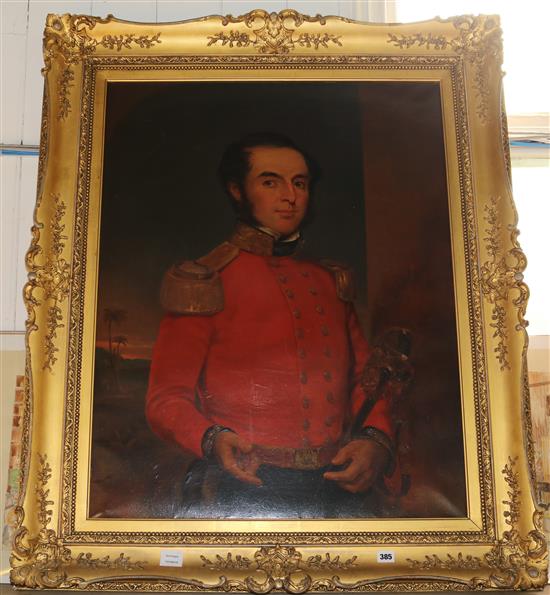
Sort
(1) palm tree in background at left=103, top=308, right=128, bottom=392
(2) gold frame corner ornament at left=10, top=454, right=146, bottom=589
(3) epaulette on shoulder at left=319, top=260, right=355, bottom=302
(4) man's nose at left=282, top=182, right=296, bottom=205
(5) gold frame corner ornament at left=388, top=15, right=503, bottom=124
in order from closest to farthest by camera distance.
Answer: (2) gold frame corner ornament at left=10, top=454, right=146, bottom=589 < (1) palm tree in background at left=103, top=308, right=128, bottom=392 < (3) epaulette on shoulder at left=319, top=260, right=355, bottom=302 < (4) man's nose at left=282, top=182, right=296, bottom=205 < (5) gold frame corner ornament at left=388, top=15, right=503, bottom=124

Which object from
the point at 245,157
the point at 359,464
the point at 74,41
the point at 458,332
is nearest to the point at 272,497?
Answer: the point at 359,464

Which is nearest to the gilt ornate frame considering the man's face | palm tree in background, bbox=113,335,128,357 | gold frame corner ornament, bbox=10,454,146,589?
gold frame corner ornament, bbox=10,454,146,589

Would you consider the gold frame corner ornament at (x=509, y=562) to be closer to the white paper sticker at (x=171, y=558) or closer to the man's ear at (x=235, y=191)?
the white paper sticker at (x=171, y=558)

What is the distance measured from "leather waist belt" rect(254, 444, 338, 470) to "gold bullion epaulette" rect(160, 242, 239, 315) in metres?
0.59

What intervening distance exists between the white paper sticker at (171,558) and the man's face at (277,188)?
132 centimetres

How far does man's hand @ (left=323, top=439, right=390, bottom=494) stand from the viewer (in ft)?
9.25

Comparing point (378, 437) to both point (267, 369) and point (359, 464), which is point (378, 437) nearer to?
point (359, 464)

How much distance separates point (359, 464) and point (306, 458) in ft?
0.66

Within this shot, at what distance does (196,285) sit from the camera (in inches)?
120

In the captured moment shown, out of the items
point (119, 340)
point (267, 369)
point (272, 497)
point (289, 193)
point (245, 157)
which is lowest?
point (272, 497)

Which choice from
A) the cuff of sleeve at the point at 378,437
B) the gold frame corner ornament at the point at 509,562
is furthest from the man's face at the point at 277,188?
the gold frame corner ornament at the point at 509,562

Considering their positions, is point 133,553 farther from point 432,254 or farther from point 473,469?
point 432,254

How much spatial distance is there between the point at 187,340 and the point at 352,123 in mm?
1169

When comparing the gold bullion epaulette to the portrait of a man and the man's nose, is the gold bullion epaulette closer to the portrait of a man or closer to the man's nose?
the portrait of a man
